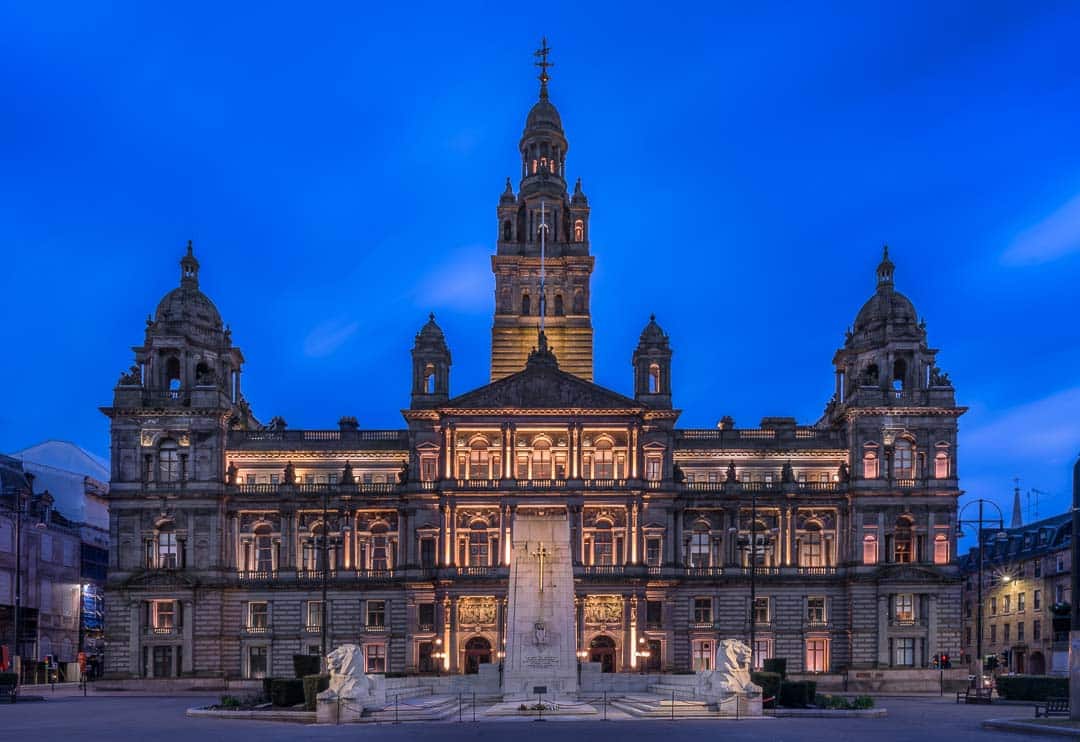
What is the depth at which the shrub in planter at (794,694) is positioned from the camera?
57969 millimetres

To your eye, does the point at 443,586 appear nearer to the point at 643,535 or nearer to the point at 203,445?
the point at 643,535

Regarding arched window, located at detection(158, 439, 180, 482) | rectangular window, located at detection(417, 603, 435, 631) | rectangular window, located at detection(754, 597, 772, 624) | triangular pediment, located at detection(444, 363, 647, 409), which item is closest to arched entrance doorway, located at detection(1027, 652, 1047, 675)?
rectangular window, located at detection(754, 597, 772, 624)

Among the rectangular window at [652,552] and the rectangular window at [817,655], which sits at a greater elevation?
the rectangular window at [652,552]

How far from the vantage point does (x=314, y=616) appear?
303ft

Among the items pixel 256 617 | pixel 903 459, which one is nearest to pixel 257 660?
pixel 256 617

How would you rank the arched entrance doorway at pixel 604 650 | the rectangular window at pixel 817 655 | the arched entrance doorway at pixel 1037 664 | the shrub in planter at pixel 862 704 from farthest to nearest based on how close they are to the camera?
the arched entrance doorway at pixel 1037 664 < the rectangular window at pixel 817 655 < the arched entrance doorway at pixel 604 650 < the shrub in planter at pixel 862 704

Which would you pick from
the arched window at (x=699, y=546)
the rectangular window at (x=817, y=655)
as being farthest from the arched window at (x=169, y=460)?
the rectangular window at (x=817, y=655)

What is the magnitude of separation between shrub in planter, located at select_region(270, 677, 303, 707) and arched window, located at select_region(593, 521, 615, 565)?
3602cm

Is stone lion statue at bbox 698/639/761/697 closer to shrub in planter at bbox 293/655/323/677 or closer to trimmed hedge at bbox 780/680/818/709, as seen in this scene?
trimmed hedge at bbox 780/680/818/709

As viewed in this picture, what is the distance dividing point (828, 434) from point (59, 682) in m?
65.5

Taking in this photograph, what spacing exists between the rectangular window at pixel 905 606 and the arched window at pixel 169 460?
2086 inches

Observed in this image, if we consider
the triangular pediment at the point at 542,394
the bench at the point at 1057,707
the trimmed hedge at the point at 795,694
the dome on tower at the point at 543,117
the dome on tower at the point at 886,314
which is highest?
the dome on tower at the point at 543,117

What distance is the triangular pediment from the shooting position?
9100 cm

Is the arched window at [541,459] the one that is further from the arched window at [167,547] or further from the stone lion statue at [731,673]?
the stone lion statue at [731,673]
